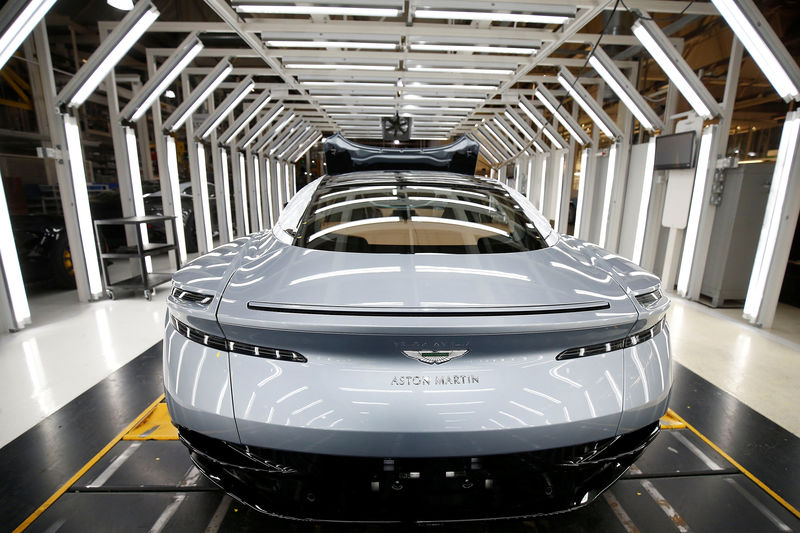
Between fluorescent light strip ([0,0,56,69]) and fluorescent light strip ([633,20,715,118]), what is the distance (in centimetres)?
516

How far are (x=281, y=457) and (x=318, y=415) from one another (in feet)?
0.52

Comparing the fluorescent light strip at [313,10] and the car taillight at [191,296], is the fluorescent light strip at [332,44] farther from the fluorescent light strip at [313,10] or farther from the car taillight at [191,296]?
the car taillight at [191,296]

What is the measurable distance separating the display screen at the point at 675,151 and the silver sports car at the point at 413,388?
4402 mm

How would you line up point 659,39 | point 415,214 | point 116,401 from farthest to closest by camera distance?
point 659,39
point 116,401
point 415,214

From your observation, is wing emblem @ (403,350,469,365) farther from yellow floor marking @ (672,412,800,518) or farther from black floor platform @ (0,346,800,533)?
yellow floor marking @ (672,412,800,518)

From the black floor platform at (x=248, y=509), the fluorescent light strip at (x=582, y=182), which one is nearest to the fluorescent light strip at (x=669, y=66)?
the fluorescent light strip at (x=582, y=182)

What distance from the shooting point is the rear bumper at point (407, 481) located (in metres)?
0.95

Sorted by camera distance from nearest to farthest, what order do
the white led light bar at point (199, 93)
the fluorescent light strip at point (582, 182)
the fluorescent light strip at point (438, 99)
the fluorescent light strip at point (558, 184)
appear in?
the white led light bar at point (199, 93) < the fluorescent light strip at point (582, 182) < the fluorescent light strip at point (438, 99) < the fluorescent light strip at point (558, 184)

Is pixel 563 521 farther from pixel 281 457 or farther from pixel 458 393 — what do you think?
pixel 281 457

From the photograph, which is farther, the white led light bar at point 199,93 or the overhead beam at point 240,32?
the white led light bar at point 199,93

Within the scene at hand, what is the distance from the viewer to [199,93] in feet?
18.1

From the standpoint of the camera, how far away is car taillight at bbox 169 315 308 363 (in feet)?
3.18

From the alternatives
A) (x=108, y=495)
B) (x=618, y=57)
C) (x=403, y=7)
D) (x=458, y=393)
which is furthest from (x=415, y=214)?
(x=618, y=57)

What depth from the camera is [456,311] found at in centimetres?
97
